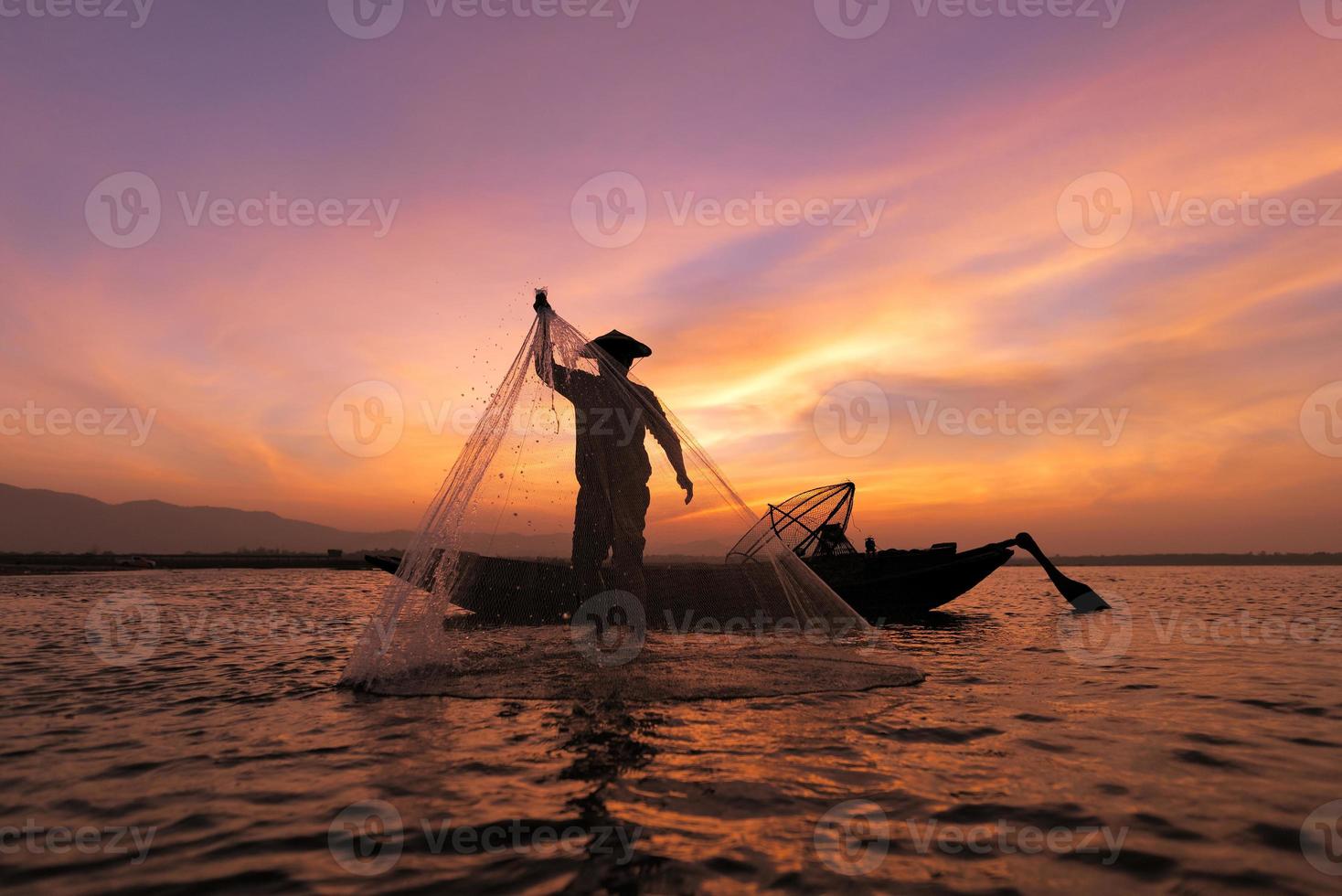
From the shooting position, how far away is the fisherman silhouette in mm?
9844

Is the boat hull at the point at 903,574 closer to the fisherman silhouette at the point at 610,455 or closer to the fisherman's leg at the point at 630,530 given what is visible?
the fisherman's leg at the point at 630,530

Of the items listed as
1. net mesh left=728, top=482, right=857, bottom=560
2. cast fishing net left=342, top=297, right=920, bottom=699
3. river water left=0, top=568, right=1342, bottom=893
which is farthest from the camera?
net mesh left=728, top=482, right=857, bottom=560

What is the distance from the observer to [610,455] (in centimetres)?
1024

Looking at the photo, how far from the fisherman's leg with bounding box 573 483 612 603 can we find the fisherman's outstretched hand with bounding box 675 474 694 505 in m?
1.13

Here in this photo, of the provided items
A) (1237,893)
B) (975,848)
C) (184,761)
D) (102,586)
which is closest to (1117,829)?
(1237,893)

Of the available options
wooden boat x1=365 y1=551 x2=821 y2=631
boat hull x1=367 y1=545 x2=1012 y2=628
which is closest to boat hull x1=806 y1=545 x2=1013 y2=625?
boat hull x1=367 y1=545 x2=1012 y2=628

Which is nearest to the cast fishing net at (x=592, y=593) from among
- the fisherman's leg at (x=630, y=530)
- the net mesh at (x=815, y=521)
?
the fisherman's leg at (x=630, y=530)

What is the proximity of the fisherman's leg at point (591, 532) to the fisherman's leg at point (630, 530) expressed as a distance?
181 mm

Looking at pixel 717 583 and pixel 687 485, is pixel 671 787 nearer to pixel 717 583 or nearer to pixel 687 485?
pixel 687 485

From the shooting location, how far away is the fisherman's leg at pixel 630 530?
10.5 m

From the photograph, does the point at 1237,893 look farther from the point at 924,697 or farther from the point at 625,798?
the point at 924,697

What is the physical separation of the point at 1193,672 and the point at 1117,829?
732 centimetres

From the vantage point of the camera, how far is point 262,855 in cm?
335

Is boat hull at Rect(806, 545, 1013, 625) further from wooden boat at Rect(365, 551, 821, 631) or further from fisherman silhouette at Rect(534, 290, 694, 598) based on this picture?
fisherman silhouette at Rect(534, 290, 694, 598)
